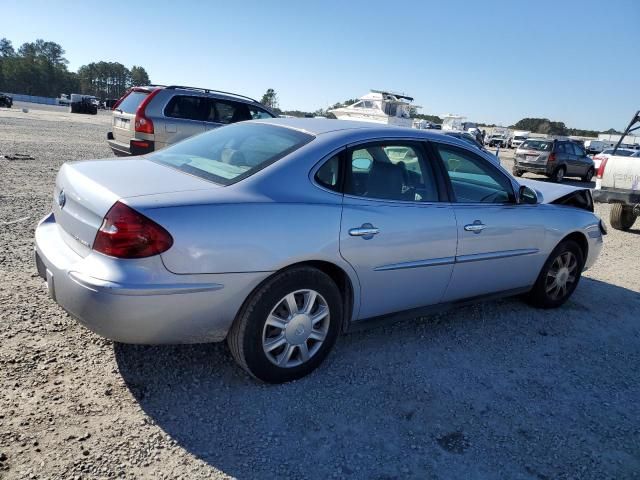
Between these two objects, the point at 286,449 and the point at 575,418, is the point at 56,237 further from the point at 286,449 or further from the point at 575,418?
the point at 575,418

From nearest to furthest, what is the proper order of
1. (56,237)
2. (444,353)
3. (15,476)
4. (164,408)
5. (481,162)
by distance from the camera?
(15,476)
(164,408)
(56,237)
(444,353)
(481,162)

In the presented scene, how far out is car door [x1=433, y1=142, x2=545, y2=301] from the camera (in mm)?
3799

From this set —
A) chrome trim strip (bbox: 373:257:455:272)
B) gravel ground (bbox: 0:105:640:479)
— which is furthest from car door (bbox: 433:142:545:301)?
gravel ground (bbox: 0:105:640:479)

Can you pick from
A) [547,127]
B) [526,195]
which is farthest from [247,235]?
[547,127]

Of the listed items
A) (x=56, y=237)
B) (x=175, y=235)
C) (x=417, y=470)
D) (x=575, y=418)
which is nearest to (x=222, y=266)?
(x=175, y=235)

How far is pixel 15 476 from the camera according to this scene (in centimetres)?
215

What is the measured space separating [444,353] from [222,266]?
6.36ft

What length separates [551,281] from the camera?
15.6ft

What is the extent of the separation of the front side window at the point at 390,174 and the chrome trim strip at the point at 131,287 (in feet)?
3.87

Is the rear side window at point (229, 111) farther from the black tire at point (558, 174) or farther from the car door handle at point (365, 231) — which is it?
the black tire at point (558, 174)

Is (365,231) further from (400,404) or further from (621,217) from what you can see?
(621,217)

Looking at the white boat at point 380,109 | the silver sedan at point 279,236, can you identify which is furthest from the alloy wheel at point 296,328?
the white boat at point 380,109

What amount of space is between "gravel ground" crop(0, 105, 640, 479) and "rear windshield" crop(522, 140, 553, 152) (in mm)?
16530

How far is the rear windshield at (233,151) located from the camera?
10.1ft
